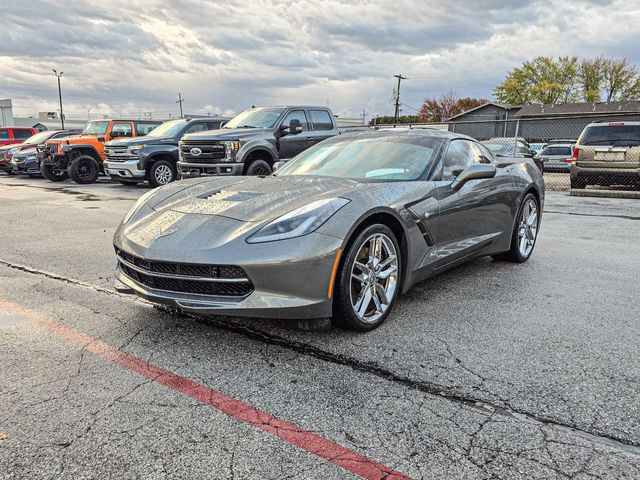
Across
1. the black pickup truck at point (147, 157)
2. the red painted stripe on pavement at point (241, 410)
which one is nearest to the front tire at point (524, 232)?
the red painted stripe on pavement at point (241, 410)

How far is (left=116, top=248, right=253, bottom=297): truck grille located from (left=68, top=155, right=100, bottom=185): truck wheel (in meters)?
13.8

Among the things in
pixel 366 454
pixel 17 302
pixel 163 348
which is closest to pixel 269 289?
pixel 163 348

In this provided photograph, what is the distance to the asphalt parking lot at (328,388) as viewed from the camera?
202 centimetres

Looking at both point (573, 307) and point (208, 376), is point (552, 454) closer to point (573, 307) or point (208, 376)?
point (208, 376)

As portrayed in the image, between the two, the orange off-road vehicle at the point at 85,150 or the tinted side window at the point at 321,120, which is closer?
the tinted side window at the point at 321,120

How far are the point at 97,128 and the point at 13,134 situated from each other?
36.2 feet

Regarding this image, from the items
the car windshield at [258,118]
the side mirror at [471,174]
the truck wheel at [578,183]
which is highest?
the car windshield at [258,118]

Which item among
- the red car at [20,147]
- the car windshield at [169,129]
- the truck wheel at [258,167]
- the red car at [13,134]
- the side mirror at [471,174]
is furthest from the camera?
the red car at [13,134]

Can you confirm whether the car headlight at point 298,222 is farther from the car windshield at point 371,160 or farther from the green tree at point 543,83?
the green tree at point 543,83

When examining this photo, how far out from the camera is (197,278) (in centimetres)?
297

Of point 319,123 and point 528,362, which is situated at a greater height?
point 319,123

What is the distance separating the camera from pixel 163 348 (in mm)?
3068

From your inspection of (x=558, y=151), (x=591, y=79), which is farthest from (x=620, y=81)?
(x=558, y=151)

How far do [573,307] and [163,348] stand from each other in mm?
3012
